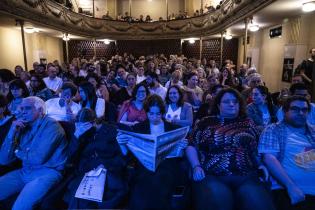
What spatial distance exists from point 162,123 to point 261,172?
39.8 inches

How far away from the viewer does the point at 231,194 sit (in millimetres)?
2092

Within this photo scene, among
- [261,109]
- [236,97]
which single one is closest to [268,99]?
[261,109]

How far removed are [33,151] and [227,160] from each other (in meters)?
1.77

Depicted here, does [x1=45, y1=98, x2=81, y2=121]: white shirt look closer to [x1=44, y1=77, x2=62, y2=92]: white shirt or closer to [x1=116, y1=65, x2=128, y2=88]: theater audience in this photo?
[x1=44, y1=77, x2=62, y2=92]: white shirt

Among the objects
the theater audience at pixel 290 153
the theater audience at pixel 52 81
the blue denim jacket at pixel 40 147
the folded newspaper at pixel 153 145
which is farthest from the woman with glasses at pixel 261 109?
the theater audience at pixel 52 81

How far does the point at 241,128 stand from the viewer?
7.66 ft

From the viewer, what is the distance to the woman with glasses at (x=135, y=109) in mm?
3877

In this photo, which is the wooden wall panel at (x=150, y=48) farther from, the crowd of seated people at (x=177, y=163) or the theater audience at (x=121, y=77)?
the crowd of seated people at (x=177, y=163)

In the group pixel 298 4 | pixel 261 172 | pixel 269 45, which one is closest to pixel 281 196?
pixel 261 172

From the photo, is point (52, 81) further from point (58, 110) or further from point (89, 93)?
point (89, 93)

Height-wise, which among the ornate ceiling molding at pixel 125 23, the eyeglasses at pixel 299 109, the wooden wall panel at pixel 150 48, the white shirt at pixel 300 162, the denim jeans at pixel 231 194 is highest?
the ornate ceiling molding at pixel 125 23

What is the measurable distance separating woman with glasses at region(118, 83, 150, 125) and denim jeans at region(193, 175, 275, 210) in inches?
71.8

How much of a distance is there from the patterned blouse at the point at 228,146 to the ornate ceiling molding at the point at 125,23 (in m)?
5.59

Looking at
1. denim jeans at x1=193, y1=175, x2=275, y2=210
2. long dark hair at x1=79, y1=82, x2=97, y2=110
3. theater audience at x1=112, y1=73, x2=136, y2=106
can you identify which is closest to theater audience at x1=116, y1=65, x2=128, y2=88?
theater audience at x1=112, y1=73, x2=136, y2=106
